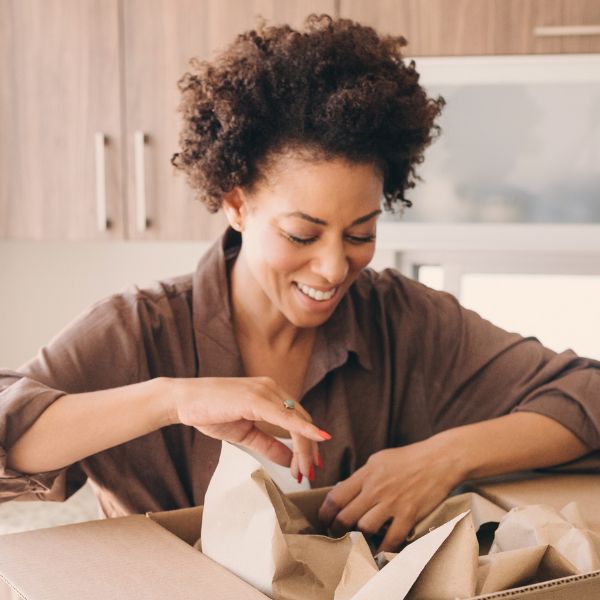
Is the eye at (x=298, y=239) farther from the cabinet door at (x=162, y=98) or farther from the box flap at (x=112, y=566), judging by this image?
the cabinet door at (x=162, y=98)

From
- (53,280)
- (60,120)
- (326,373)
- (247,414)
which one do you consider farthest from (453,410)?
(53,280)

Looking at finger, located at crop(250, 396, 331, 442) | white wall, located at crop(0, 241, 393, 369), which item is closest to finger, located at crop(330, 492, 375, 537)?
finger, located at crop(250, 396, 331, 442)

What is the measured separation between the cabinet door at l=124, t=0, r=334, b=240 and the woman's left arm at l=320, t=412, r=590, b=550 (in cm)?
124

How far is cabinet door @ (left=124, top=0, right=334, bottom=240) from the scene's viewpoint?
7.46ft

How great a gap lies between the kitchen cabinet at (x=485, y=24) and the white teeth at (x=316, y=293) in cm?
110

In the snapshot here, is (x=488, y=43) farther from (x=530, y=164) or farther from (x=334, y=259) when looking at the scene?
(x=334, y=259)

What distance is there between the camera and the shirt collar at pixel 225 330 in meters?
1.30

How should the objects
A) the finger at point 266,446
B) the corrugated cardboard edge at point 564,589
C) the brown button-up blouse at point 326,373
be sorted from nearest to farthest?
the corrugated cardboard edge at point 564,589 < the finger at point 266,446 < the brown button-up blouse at point 326,373

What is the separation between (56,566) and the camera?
2.55 feet

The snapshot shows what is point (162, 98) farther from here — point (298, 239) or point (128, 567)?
point (128, 567)

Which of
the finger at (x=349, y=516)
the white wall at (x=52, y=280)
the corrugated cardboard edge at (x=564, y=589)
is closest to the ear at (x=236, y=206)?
the finger at (x=349, y=516)

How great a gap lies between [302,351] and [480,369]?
0.26 meters

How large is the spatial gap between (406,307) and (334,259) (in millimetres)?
293

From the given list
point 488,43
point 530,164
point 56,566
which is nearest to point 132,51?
point 488,43
